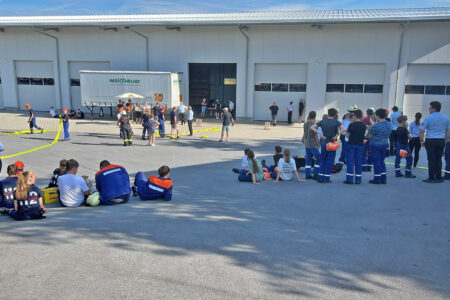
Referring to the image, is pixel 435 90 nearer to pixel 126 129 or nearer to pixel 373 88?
pixel 373 88

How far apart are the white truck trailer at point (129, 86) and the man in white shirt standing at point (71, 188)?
1818cm

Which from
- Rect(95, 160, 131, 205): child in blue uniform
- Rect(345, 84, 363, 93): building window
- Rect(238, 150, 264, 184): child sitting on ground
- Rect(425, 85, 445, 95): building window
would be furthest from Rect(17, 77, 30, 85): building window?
Rect(425, 85, 445, 95): building window

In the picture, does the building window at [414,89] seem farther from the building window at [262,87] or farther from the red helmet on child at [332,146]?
the red helmet on child at [332,146]

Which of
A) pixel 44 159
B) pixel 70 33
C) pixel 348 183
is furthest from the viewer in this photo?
pixel 70 33

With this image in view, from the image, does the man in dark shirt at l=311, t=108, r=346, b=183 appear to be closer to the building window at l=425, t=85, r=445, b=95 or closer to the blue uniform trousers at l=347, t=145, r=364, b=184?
the blue uniform trousers at l=347, t=145, r=364, b=184

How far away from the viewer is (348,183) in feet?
32.2

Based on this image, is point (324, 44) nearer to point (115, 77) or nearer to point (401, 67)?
point (401, 67)

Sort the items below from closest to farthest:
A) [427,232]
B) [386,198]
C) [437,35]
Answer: [427,232]
[386,198]
[437,35]

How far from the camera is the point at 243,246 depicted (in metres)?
5.34

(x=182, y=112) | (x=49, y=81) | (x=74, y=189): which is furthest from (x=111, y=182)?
(x=49, y=81)

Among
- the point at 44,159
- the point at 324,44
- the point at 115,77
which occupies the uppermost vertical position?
the point at 324,44

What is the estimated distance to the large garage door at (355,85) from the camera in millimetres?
24016

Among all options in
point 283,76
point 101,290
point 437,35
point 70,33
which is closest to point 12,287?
point 101,290

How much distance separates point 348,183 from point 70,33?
26106mm
